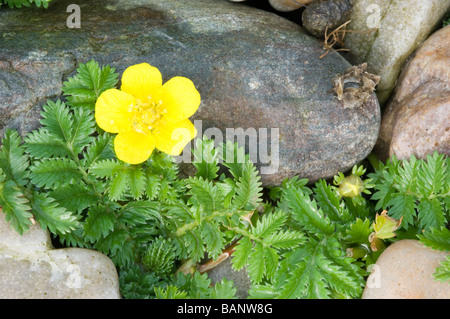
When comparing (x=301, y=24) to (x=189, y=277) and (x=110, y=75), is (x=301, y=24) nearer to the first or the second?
(x=110, y=75)

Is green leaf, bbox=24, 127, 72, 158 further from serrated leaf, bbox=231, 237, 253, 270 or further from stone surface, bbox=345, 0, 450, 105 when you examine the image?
stone surface, bbox=345, 0, 450, 105

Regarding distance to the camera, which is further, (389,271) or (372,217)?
(372,217)

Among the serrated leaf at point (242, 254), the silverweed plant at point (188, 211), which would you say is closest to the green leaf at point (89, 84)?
the silverweed plant at point (188, 211)

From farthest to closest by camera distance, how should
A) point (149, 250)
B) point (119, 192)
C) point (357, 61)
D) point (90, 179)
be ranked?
1. point (357, 61)
2. point (149, 250)
3. point (90, 179)
4. point (119, 192)

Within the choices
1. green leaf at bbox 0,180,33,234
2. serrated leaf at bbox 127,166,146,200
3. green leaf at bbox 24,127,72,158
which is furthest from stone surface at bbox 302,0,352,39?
green leaf at bbox 0,180,33,234

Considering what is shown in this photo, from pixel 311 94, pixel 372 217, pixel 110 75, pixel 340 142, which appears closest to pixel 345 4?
pixel 311 94
